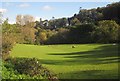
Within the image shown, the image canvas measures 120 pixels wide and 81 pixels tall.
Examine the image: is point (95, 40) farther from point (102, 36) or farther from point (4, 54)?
point (4, 54)

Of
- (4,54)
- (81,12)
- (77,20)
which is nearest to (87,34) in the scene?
(77,20)

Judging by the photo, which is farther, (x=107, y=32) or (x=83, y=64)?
(x=107, y=32)

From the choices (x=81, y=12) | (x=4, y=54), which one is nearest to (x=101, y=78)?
(x=4, y=54)

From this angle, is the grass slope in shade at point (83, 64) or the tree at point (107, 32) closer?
the grass slope in shade at point (83, 64)

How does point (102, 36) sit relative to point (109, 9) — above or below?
below

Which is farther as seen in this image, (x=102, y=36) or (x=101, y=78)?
(x=102, y=36)

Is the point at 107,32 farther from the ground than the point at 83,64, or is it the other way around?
the point at 107,32

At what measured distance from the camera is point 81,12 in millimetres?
74938

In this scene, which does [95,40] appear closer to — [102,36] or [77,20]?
[102,36]

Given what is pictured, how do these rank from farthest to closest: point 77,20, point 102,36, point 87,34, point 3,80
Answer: point 77,20
point 87,34
point 102,36
point 3,80

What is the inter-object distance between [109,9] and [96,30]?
7210 millimetres

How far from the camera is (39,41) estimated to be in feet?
221

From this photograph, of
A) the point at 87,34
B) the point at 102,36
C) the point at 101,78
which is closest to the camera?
the point at 101,78

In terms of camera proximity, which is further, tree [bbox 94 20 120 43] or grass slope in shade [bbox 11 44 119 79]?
tree [bbox 94 20 120 43]
